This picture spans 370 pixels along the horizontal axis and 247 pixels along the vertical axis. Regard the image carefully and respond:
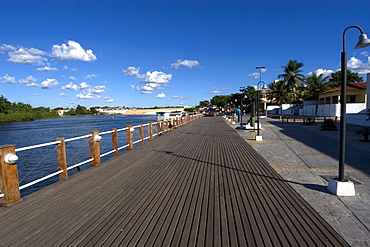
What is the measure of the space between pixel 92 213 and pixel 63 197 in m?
1.02

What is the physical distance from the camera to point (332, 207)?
145 inches

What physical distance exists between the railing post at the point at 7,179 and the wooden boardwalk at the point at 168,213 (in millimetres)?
183

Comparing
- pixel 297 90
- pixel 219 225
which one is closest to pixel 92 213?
pixel 219 225

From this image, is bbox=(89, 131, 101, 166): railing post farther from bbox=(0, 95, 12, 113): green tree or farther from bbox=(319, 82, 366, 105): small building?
bbox=(0, 95, 12, 113): green tree

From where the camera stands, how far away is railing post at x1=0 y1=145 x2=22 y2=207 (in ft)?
12.3

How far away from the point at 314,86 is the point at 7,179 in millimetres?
49766

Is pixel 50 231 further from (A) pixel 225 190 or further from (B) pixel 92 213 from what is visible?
(A) pixel 225 190

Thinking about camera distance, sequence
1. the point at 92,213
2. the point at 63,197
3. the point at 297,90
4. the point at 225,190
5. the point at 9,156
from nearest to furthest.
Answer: the point at 92,213 < the point at 9,156 < the point at 63,197 < the point at 225,190 < the point at 297,90

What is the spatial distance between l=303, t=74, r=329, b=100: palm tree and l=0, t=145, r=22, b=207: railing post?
49166mm

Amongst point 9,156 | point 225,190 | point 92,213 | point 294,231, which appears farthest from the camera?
point 225,190

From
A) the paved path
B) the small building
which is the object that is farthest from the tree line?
the paved path

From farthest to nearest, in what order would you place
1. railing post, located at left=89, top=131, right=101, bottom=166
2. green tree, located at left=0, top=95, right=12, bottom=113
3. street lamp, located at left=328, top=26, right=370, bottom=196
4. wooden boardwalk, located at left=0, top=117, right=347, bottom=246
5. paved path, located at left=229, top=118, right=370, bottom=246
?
green tree, located at left=0, top=95, right=12, bottom=113 < railing post, located at left=89, top=131, right=101, bottom=166 < street lamp, located at left=328, top=26, right=370, bottom=196 < paved path, located at left=229, top=118, right=370, bottom=246 < wooden boardwalk, located at left=0, top=117, right=347, bottom=246

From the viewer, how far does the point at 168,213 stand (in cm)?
349

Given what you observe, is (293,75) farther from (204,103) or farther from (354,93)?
(204,103)
